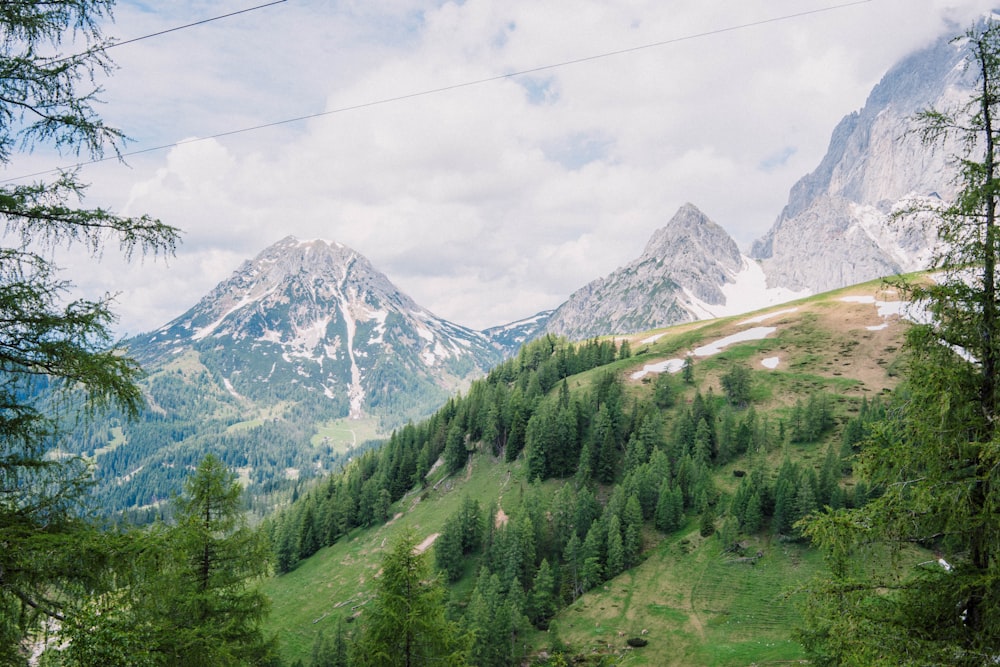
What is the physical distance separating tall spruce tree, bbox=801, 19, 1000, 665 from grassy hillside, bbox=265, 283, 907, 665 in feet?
5.98

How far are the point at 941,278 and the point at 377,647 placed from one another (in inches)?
812

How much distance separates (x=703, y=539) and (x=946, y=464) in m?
63.2

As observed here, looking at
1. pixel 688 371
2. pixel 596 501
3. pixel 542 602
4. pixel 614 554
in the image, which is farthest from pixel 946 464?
pixel 688 371

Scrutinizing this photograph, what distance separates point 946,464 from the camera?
9203 mm

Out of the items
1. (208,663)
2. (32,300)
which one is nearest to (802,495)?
(208,663)

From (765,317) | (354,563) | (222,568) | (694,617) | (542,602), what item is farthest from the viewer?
(765,317)

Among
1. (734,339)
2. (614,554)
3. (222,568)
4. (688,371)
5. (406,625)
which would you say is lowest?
(614,554)

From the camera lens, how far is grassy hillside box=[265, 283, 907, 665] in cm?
5012

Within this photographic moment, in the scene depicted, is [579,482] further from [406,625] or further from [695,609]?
[406,625]

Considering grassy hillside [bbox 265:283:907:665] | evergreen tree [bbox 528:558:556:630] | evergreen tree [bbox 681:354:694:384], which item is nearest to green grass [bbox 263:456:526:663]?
grassy hillside [bbox 265:283:907:665]

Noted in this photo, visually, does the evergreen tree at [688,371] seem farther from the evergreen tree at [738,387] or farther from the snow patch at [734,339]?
the snow patch at [734,339]

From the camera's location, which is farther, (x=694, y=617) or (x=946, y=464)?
(x=694, y=617)

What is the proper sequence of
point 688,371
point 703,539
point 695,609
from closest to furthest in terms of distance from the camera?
point 695,609 < point 703,539 < point 688,371

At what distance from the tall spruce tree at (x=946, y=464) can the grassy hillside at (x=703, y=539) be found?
5.98ft
